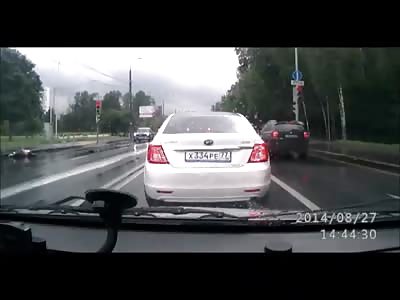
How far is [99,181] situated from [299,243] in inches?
217

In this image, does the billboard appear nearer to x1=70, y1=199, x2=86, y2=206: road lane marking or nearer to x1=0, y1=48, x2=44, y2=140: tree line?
x1=0, y1=48, x2=44, y2=140: tree line

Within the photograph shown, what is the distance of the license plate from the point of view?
191 inches

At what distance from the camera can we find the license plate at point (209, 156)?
Result: 15.9 ft

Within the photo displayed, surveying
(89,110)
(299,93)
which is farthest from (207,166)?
(89,110)

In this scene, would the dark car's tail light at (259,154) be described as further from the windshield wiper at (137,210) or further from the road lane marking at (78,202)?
the road lane marking at (78,202)

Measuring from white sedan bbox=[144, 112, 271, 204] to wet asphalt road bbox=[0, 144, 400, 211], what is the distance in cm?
29

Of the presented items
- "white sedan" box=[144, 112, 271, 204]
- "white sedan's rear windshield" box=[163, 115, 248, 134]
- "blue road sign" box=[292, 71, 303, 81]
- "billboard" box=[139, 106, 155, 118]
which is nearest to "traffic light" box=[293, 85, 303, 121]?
"blue road sign" box=[292, 71, 303, 81]

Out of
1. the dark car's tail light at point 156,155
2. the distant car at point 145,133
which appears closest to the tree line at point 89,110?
the distant car at point 145,133

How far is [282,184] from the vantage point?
7.87 meters

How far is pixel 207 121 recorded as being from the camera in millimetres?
5191
